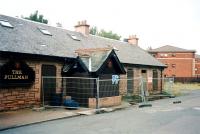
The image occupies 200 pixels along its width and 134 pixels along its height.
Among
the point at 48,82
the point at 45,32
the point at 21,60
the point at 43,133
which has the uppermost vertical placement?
the point at 45,32

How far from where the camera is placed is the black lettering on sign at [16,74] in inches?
587

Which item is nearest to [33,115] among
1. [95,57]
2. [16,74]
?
[16,74]

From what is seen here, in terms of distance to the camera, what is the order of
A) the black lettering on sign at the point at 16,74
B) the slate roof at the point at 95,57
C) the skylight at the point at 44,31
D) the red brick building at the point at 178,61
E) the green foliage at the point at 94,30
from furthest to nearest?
the green foliage at the point at 94,30, the red brick building at the point at 178,61, the skylight at the point at 44,31, the slate roof at the point at 95,57, the black lettering on sign at the point at 16,74

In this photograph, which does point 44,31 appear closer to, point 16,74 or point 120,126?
point 16,74

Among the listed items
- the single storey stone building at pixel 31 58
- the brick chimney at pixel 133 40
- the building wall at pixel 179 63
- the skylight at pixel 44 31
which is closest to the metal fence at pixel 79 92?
the single storey stone building at pixel 31 58

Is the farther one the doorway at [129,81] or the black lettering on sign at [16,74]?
the doorway at [129,81]

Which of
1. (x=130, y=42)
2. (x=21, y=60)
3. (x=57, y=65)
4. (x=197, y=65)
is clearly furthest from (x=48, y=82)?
(x=197, y=65)

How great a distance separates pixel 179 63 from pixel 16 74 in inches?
2458

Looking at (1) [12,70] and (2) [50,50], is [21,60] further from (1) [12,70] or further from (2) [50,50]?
(2) [50,50]

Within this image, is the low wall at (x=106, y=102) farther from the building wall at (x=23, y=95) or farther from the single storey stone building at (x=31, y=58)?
the building wall at (x=23, y=95)

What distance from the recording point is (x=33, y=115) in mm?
14070

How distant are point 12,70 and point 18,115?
257 centimetres

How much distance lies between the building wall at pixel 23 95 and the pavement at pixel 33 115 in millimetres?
450

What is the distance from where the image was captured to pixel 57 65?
1839 centimetres
